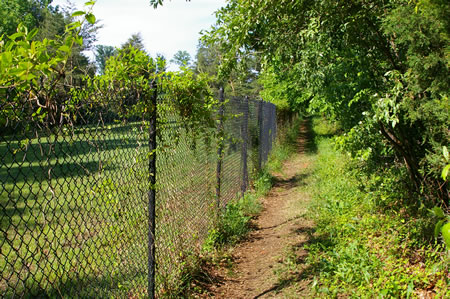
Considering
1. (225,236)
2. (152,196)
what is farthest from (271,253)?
(152,196)

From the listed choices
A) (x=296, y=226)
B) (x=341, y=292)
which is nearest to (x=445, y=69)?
(x=341, y=292)

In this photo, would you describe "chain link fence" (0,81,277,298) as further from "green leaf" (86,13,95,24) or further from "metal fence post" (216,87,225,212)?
"green leaf" (86,13,95,24)

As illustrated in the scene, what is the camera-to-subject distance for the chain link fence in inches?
86.5

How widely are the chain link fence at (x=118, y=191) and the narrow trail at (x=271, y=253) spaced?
61 centimetres

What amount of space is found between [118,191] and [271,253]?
238cm

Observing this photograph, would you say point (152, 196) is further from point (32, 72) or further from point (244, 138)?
point (244, 138)

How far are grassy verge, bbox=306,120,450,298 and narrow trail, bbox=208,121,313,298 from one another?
0.88 ft

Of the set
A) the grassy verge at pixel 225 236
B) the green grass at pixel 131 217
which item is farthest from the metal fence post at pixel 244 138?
the green grass at pixel 131 217

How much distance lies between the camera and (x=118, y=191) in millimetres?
4332

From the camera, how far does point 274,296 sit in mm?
4051

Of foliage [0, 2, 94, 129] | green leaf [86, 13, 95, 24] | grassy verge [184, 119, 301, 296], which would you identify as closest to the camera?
foliage [0, 2, 94, 129]

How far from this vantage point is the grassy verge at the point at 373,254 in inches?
144

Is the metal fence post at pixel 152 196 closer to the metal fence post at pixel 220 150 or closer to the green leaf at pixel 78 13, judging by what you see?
the green leaf at pixel 78 13

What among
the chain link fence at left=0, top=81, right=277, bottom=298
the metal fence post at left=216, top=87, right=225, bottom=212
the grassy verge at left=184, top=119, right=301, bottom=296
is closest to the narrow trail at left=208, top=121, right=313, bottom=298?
the grassy verge at left=184, top=119, right=301, bottom=296
